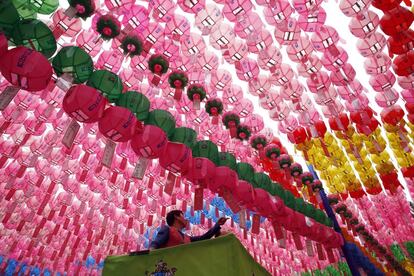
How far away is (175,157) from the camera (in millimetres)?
4410

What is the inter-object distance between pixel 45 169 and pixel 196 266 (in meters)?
6.89

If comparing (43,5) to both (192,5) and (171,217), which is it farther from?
(171,217)

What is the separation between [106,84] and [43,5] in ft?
3.77

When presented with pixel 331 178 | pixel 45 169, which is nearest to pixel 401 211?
pixel 331 178

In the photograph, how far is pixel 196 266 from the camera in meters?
1.80

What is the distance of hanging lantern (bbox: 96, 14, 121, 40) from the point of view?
4.34 metres

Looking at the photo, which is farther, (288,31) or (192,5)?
(288,31)

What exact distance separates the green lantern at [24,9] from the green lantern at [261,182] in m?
4.45

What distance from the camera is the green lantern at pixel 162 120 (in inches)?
173

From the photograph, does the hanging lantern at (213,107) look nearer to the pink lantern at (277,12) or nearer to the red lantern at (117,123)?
the pink lantern at (277,12)

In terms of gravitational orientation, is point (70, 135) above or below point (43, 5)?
below

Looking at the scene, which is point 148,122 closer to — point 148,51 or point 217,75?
point 148,51

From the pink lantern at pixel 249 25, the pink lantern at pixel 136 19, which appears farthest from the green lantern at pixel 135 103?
the pink lantern at pixel 249 25

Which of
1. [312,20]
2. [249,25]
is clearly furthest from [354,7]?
[249,25]
